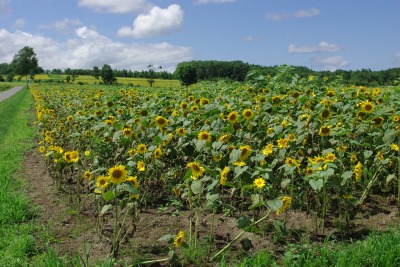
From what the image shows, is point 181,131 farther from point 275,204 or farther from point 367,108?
point 367,108

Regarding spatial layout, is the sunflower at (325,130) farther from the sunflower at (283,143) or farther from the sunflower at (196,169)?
the sunflower at (196,169)

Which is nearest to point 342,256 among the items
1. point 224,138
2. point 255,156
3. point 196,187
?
point 255,156

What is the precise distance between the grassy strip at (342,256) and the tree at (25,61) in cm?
7504

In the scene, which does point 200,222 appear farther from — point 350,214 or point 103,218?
point 350,214

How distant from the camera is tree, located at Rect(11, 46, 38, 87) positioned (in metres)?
72.6

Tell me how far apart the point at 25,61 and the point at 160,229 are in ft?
248

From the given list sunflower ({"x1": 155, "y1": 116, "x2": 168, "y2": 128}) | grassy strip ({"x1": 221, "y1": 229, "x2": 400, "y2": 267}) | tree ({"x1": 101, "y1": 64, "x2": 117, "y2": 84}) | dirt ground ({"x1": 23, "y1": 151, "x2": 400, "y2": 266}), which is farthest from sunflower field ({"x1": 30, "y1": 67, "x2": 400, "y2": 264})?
tree ({"x1": 101, "y1": 64, "x2": 117, "y2": 84})

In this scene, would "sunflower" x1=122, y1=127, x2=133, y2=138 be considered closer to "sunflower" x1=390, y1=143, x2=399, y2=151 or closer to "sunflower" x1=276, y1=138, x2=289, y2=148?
"sunflower" x1=276, y1=138, x2=289, y2=148

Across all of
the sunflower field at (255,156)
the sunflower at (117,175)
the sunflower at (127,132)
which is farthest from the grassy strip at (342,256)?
the sunflower at (127,132)

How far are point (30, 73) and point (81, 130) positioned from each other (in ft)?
232

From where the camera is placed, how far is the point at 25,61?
7281 cm

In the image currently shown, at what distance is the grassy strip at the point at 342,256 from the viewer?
2764 millimetres

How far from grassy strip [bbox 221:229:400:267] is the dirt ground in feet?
0.45

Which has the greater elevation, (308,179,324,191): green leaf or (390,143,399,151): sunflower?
(390,143,399,151): sunflower
